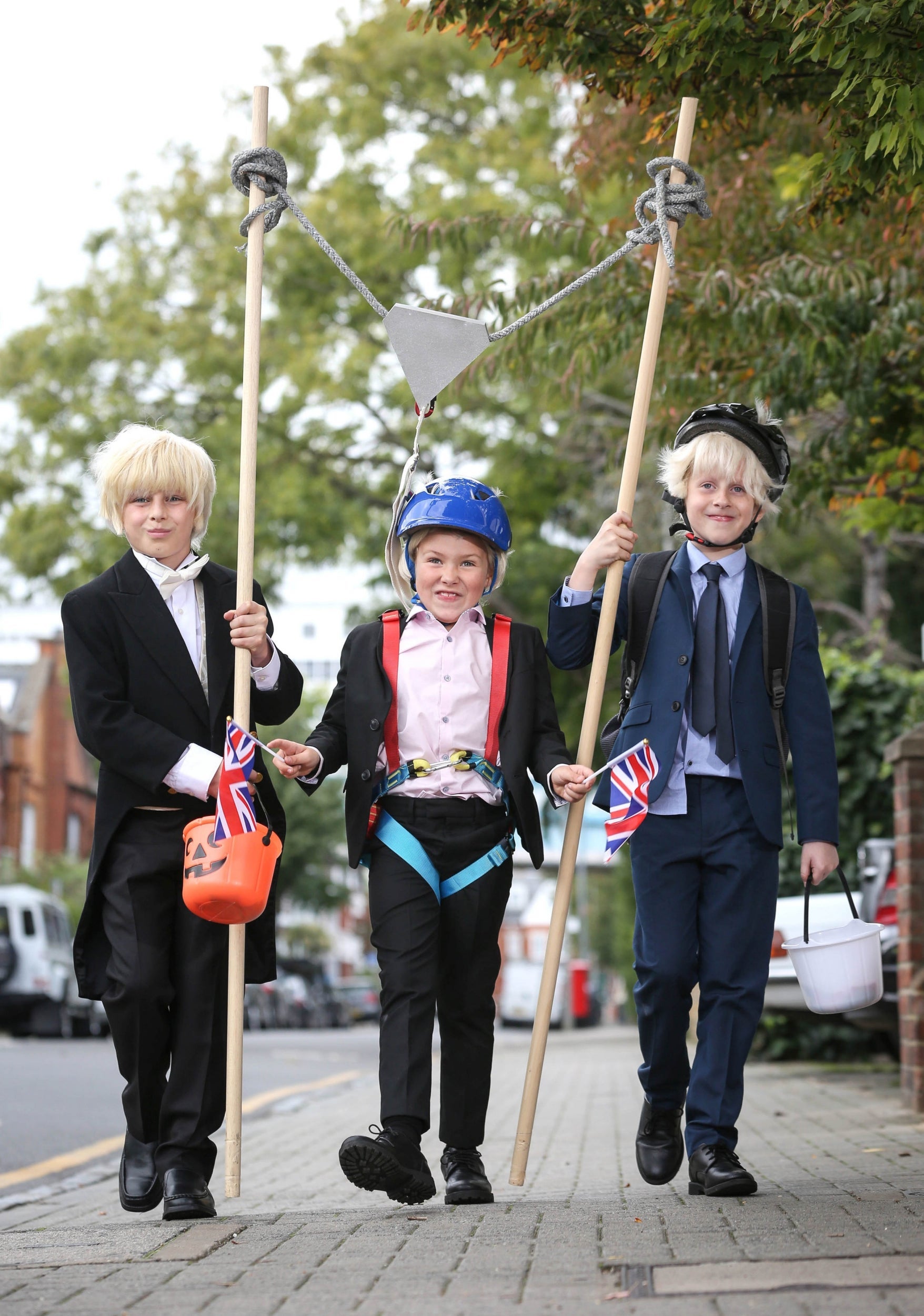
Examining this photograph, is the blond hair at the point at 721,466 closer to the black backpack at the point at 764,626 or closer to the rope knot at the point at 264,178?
the black backpack at the point at 764,626

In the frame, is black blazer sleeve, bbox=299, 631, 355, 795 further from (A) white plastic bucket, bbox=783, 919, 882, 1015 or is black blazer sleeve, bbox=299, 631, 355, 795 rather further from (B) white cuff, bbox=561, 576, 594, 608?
(A) white plastic bucket, bbox=783, 919, 882, 1015

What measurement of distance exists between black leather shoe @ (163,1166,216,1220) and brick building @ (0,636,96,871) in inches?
1611

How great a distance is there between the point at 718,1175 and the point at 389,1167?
90cm

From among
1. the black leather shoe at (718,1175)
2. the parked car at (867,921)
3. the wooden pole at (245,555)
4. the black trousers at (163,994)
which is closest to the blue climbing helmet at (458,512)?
Result: the wooden pole at (245,555)

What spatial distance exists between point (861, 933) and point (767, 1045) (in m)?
9.21

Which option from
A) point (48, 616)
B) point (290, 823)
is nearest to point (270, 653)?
point (290, 823)

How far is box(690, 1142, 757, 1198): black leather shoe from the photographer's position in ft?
14.2

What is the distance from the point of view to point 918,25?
14.5 ft

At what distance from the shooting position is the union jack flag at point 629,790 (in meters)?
4.34

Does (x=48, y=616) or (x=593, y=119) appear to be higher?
(x=48, y=616)

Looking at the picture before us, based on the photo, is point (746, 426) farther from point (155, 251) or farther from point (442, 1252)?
point (155, 251)

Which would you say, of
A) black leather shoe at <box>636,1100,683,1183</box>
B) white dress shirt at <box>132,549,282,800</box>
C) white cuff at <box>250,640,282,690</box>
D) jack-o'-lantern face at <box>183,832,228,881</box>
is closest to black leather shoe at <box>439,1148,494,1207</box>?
black leather shoe at <box>636,1100,683,1183</box>

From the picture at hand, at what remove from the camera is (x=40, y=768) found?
48469 mm

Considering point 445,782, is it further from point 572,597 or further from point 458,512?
point 458,512
